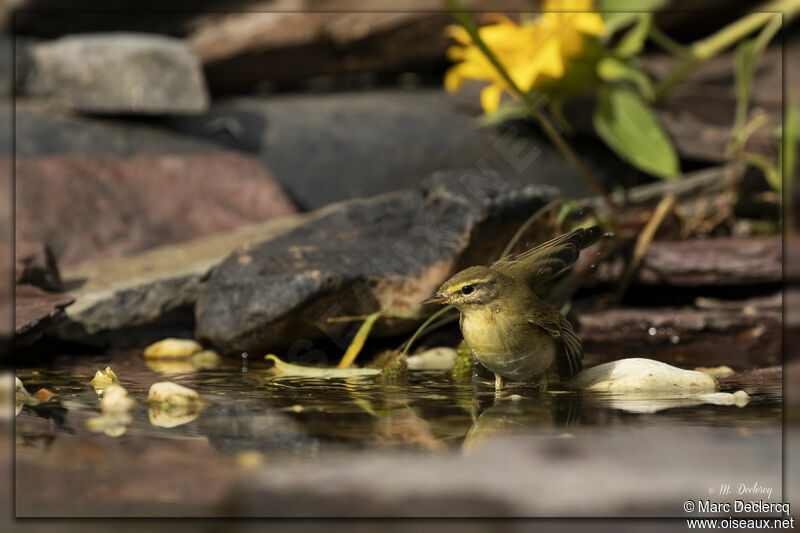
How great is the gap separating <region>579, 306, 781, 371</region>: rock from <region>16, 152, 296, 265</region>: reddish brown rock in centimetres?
196

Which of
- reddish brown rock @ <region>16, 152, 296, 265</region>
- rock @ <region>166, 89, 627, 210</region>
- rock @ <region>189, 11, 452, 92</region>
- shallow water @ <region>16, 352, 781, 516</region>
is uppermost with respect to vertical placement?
rock @ <region>189, 11, 452, 92</region>

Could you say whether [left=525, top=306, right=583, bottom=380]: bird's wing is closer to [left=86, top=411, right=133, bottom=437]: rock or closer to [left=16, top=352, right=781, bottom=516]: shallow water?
[left=16, top=352, right=781, bottom=516]: shallow water

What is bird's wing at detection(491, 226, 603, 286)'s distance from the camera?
221 centimetres

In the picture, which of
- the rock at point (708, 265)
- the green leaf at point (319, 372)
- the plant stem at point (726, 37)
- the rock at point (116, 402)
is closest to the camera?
the rock at point (116, 402)

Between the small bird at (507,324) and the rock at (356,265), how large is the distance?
Result: 633 millimetres

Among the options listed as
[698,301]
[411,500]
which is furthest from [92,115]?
[411,500]

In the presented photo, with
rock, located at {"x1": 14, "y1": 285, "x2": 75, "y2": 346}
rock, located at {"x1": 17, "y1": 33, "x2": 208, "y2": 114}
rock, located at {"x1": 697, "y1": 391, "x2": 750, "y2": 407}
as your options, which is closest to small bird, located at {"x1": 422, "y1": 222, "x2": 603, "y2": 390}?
rock, located at {"x1": 697, "y1": 391, "x2": 750, "y2": 407}

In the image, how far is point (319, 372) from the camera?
238 cm

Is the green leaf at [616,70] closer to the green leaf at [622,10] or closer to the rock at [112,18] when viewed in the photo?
the green leaf at [622,10]

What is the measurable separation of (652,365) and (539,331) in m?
0.35

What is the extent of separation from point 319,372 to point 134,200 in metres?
2.23

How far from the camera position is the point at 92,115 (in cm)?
450

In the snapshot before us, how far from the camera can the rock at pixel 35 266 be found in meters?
2.80

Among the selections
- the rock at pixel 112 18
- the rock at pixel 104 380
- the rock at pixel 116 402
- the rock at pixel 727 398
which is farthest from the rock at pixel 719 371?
the rock at pixel 112 18
